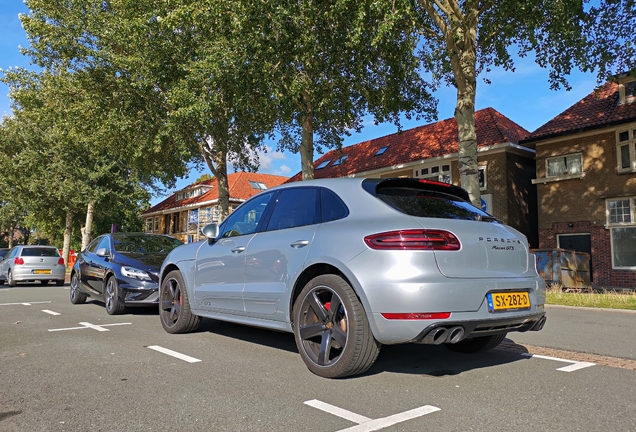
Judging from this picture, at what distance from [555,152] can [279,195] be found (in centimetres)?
2002

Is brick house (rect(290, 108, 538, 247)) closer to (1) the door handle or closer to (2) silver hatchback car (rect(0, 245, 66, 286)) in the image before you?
(2) silver hatchback car (rect(0, 245, 66, 286))

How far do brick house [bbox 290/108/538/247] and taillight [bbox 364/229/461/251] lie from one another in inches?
785

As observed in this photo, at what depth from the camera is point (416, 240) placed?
376 centimetres

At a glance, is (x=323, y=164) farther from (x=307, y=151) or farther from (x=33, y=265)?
(x=33, y=265)

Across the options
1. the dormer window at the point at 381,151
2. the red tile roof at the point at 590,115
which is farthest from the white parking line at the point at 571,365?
the dormer window at the point at 381,151

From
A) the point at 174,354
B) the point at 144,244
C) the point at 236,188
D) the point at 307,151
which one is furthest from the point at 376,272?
the point at 236,188

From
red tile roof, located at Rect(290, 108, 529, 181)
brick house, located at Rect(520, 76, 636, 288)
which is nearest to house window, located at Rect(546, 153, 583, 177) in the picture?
brick house, located at Rect(520, 76, 636, 288)

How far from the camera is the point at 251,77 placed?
1585cm

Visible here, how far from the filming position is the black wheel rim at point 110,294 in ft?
27.6

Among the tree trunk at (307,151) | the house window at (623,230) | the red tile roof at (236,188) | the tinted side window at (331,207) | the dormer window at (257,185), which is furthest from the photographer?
the dormer window at (257,185)

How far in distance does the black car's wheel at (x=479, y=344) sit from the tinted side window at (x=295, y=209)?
82.1 inches

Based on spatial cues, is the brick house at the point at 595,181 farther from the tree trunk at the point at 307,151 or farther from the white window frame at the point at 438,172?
the tree trunk at the point at 307,151

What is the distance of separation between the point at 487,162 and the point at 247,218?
67.7 feet

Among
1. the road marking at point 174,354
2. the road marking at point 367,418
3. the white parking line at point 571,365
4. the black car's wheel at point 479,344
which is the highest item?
the black car's wheel at point 479,344
